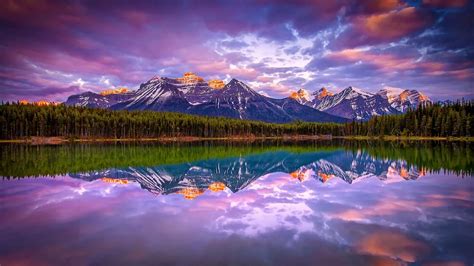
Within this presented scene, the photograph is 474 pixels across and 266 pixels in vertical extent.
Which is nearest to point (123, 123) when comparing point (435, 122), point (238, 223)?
point (435, 122)

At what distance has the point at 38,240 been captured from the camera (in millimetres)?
14430

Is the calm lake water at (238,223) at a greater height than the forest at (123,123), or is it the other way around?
the forest at (123,123)

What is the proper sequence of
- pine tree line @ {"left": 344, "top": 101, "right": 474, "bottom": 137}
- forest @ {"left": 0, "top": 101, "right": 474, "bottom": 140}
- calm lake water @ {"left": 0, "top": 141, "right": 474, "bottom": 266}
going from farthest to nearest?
forest @ {"left": 0, "top": 101, "right": 474, "bottom": 140} < pine tree line @ {"left": 344, "top": 101, "right": 474, "bottom": 137} < calm lake water @ {"left": 0, "top": 141, "right": 474, "bottom": 266}

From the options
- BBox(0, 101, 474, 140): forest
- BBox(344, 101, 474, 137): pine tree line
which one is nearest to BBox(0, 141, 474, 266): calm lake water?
BBox(344, 101, 474, 137): pine tree line

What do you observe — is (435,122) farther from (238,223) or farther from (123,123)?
(238,223)

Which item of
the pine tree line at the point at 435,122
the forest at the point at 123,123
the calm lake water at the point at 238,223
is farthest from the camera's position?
the forest at the point at 123,123

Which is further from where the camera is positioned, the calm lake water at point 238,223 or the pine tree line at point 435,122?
the pine tree line at point 435,122

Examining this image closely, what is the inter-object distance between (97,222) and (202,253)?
762 cm

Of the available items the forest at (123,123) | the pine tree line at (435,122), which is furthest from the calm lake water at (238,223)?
the forest at (123,123)

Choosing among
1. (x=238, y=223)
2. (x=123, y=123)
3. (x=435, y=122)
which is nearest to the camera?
(x=238, y=223)

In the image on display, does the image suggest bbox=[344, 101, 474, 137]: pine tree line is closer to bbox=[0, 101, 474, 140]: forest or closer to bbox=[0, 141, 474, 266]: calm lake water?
bbox=[0, 101, 474, 140]: forest

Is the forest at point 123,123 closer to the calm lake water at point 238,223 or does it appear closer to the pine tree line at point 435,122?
the pine tree line at point 435,122

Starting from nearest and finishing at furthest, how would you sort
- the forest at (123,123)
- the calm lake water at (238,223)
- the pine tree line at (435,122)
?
the calm lake water at (238,223), the pine tree line at (435,122), the forest at (123,123)

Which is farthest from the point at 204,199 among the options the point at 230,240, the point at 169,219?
the point at 230,240
